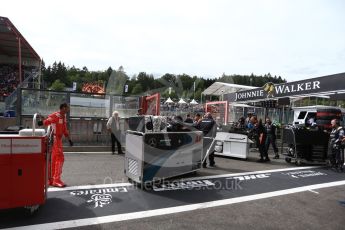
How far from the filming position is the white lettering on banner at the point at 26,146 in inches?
182

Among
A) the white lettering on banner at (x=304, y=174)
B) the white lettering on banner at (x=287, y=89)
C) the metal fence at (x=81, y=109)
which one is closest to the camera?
the white lettering on banner at (x=304, y=174)

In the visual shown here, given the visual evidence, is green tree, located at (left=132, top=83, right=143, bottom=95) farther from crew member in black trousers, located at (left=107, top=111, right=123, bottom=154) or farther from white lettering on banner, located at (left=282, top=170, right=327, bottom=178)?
white lettering on banner, located at (left=282, top=170, right=327, bottom=178)

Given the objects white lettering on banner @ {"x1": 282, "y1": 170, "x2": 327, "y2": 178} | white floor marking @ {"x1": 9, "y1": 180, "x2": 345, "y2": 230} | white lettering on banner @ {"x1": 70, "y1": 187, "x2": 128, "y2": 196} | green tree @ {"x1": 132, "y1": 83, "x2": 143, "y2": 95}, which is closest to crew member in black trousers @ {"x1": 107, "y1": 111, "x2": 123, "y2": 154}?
green tree @ {"x1": 132, "y1": 83, "x2": 143, "y2": 95}

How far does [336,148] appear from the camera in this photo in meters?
10.4

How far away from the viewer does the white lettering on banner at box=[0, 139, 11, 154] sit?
4526mm

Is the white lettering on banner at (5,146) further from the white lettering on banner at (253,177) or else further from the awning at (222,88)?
the awning at (222,88)

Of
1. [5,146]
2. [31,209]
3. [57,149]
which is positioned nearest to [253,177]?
[57,149]

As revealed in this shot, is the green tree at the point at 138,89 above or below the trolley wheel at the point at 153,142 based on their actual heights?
above

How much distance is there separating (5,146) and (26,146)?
0.29 meters

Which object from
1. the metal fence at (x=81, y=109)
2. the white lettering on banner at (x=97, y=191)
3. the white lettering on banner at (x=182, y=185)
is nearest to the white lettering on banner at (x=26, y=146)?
the white lettering on banner at (x=97, y=191)

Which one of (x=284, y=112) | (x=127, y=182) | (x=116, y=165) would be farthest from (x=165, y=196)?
(x=284, y=112)

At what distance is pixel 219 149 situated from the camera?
1250 centimetres

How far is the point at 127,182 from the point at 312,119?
57.4 ft

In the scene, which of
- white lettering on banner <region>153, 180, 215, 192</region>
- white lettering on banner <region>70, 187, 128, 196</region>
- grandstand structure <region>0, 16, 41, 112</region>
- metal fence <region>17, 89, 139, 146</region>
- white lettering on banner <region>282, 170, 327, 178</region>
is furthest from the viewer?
grandstand structure <region>0, 16, 41, 112</region>
